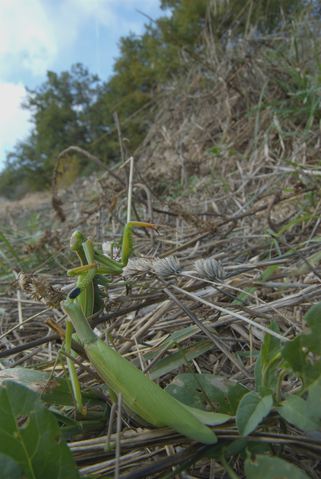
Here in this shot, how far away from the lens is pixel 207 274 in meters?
0.74

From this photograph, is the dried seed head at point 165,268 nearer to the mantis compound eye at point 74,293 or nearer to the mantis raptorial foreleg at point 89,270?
the mantis raptorial foreleg at point 89,270

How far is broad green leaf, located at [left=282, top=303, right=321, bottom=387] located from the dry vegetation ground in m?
0.08

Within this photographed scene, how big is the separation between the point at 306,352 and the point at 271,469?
0.47ft

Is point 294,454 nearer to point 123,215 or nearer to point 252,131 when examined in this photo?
point 123,215

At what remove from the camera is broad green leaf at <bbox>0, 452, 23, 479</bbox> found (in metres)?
0.39

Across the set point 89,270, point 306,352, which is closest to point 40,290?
point 89,270

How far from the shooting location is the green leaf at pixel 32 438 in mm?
415

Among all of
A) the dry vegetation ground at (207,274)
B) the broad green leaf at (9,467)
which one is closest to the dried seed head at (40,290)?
the dry vegetation ground at (207,274)

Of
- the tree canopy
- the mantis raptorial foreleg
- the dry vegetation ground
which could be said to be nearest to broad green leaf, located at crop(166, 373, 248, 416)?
the dry vegetation ground

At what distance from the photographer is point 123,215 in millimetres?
2092

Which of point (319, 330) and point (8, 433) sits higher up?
point (8, 433)

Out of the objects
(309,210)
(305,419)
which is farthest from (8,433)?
(309,210)

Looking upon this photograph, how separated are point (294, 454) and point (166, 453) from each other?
0.56 ft

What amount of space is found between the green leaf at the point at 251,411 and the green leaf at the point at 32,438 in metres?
0.19
